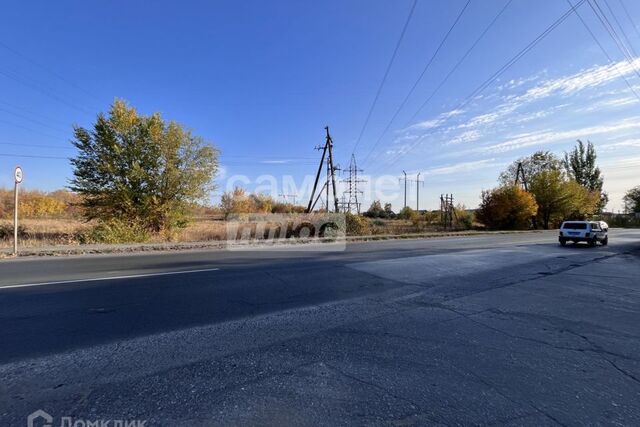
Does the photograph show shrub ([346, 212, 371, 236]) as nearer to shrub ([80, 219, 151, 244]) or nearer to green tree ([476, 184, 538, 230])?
shrub ([80, 219, 151, 244])

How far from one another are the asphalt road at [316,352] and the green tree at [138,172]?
43.5ft

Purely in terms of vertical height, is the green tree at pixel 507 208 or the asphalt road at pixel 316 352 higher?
the green tree at pixel 507 208

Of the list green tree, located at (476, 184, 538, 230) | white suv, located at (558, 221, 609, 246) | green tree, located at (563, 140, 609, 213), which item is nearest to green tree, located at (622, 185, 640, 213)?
green tree, located at (563, 140, 609, 213)

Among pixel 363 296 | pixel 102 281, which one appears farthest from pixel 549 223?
pixel 102 281

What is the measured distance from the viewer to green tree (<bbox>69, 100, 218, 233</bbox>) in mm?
19109

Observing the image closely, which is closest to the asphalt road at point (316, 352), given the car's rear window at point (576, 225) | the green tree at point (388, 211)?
the car's rear window at point (576, 225)

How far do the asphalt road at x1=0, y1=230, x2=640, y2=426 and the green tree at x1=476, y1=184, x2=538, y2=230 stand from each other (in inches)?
1513

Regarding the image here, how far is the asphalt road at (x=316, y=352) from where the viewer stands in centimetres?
261

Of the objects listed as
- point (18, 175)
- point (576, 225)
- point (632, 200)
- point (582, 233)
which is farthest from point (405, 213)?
point (632, 200)

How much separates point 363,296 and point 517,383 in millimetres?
3461

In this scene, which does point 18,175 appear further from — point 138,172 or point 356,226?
point 356,226

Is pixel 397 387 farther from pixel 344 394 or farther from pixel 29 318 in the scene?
pixel 29 318

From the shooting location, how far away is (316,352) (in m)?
3.71

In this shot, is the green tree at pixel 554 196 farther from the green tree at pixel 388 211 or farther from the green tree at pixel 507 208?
the green tree at pixel 388 211
